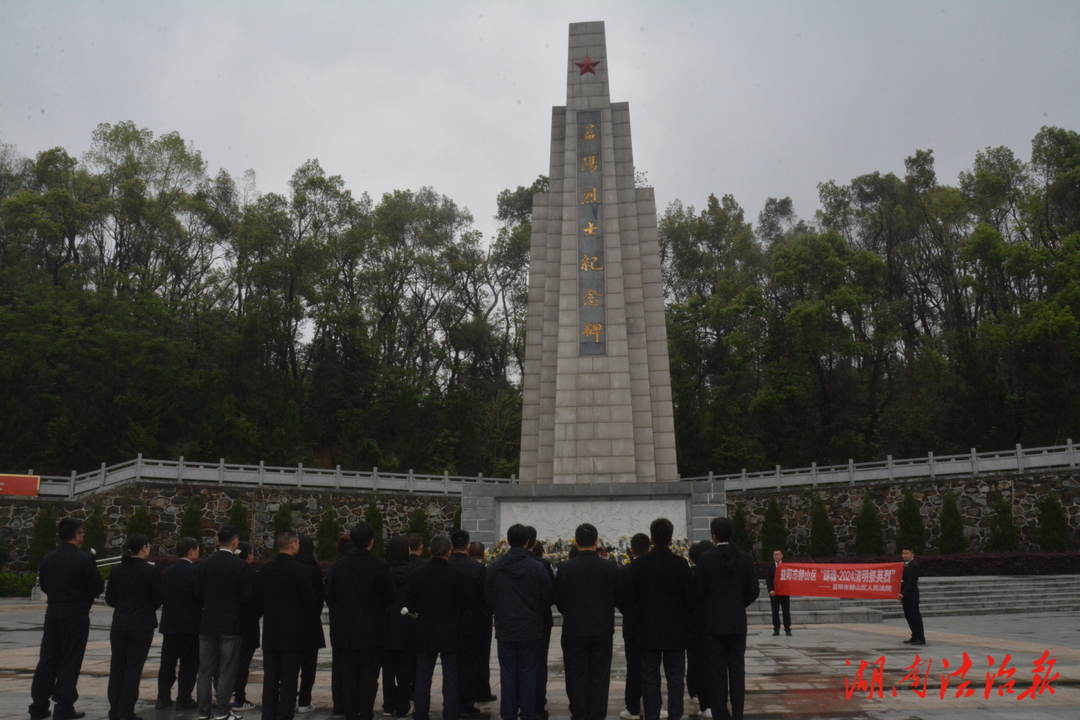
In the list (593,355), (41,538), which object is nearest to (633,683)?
(593,355)

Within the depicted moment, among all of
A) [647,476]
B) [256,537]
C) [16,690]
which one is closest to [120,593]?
[16,690]

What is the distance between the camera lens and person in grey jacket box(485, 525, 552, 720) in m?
5.31

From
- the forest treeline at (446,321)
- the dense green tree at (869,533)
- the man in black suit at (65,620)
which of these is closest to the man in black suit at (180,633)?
the man in black suit at (65,620)

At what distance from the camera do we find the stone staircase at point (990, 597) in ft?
50.1

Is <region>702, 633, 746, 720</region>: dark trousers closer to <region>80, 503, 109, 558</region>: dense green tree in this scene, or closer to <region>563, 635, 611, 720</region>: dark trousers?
<region>563, 635, 611, 720</region>: dark trousers

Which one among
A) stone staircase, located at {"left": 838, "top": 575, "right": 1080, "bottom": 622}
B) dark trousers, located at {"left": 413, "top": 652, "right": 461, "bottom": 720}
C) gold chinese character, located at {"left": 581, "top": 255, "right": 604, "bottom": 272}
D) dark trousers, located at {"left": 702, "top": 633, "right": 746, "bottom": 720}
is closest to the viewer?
dark trousers, located at {"left": 702, "top": 633, "right": 746, "bottom": 720}

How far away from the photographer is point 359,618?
5543mm

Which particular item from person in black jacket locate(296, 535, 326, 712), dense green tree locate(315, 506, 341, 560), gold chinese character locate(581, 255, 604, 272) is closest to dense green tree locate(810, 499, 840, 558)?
gold chinese character locate(581, 255, 604, 272)

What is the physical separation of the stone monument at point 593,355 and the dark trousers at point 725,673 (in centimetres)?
800

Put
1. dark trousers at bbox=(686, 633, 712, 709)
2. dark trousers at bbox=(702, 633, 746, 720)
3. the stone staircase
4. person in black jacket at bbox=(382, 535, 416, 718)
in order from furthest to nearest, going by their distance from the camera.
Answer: the stone staircase, person in black jacket at bbox=(382, 535, 416, 718), dark trousers at bbox=(686, 633, 712, 709), dark trousers at bbox=(702, 633, 746, 720)

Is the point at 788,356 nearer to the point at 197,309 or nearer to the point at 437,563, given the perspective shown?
the point at 197,309

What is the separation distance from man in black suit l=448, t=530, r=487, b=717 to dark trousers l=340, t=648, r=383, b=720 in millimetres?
579

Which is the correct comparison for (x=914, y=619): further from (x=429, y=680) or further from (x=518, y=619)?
(x=429, y=680)

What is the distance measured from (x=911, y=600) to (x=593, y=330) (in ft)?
26.0
